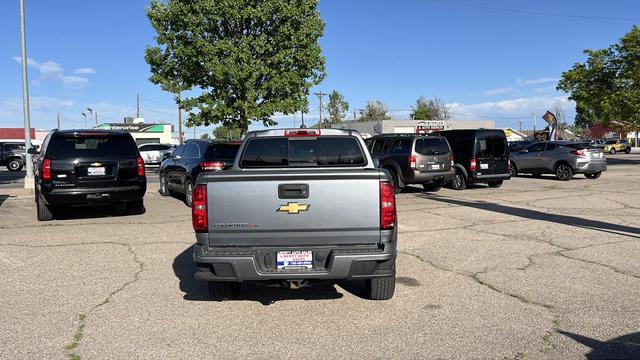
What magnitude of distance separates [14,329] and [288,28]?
17.1 metres

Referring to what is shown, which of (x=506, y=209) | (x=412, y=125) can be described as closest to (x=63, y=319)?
(x=506, y=209)

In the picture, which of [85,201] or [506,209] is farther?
[506,209]

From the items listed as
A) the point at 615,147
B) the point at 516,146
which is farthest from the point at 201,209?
the point at 615,147

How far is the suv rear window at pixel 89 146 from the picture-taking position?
995cm

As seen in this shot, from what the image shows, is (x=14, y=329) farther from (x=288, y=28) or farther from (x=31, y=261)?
(x=288, y=28)

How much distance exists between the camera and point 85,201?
397 inches

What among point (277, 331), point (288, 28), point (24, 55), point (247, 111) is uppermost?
point (288, 28)

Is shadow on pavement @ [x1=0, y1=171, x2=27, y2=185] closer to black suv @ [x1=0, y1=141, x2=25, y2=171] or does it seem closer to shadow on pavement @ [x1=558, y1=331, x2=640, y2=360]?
black suv @ [x1=0, y1=141, x2=25, y2=171]

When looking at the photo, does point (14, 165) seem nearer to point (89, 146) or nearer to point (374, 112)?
point (89, 146)

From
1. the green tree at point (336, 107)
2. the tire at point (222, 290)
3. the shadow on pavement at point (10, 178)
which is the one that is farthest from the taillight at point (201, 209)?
the green tree at point (336, 107)

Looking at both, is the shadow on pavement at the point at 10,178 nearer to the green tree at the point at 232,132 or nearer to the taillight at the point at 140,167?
the green tree at the point at 232,132

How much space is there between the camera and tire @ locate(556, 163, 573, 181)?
66.0 ft

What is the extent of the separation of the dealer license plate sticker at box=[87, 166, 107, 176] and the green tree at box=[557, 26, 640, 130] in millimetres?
28757

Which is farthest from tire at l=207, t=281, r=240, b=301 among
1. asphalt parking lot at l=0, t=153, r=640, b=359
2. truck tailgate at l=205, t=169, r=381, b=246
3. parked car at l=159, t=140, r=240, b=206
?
parked car at l=159, t=140, r=240, b=206
